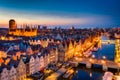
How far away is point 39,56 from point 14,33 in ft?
166

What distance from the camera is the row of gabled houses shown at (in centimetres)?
2048

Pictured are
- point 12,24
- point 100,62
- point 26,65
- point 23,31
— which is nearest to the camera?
point 26,65

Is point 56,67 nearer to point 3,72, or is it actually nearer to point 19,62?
point 19,62

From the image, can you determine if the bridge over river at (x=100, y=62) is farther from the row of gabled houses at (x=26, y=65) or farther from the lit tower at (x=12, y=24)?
the lit tower at (x=12, y=24)

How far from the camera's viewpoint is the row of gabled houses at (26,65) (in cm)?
2048

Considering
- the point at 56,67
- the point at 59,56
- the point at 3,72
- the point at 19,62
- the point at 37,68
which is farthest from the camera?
the point at 59,56

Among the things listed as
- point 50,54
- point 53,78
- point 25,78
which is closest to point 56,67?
point 50,54

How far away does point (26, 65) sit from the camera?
78.9 ft

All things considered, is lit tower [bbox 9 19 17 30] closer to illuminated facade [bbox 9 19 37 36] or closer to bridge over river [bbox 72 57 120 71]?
illuminated facade [bbox 9 19 37 36]

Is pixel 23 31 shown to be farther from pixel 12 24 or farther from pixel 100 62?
pixel 100 62

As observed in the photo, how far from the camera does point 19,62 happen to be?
22.5 meters

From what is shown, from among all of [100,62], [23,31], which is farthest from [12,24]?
[100,62]

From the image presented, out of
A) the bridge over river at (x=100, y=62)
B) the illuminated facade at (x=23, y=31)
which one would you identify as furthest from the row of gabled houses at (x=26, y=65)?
the illuminated facade at (x=23, y=31)

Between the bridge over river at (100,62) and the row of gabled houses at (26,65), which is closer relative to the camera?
the row of gabled houses at (26,65)
